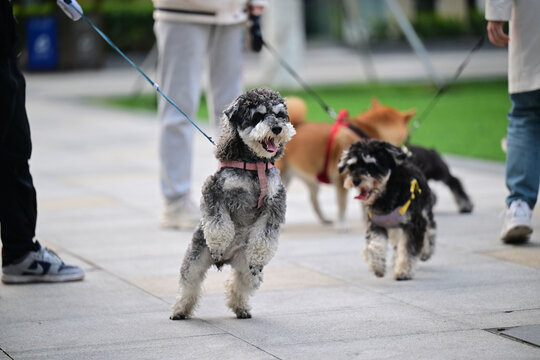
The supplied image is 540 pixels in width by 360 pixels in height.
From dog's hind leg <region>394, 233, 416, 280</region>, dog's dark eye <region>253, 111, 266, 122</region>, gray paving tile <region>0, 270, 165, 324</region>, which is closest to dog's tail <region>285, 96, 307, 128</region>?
dog's hind leg <region>394, 233, 416, 280</region>

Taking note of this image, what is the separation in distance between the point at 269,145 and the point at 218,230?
487 millimetres

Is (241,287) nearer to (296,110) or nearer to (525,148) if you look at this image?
(525,148)

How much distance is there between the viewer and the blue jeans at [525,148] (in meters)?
6.50

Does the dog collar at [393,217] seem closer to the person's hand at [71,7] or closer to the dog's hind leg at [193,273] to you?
the dog's hind leg at [193,273]

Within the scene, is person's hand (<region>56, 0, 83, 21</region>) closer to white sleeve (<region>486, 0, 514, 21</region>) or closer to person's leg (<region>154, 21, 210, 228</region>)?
person's leg (<region>154, 21, 210, 228</region>)

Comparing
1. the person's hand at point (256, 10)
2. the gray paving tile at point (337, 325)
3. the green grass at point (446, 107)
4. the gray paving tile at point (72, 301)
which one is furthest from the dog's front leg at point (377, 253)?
the green grass at point (446, 107)

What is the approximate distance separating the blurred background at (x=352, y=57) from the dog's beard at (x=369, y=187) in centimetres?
285

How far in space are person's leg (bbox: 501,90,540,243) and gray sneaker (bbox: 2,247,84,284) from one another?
294cm

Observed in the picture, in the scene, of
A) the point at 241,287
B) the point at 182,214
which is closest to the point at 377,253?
the point at 241,287

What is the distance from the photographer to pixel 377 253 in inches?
225

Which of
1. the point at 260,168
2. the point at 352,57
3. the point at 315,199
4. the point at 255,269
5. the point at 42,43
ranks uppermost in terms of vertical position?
the point at 260,168

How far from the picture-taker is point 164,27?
7.46m

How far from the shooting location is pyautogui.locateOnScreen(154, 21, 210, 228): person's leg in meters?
7.40

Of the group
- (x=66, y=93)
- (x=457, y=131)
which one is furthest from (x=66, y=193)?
(x=66, y=93)
